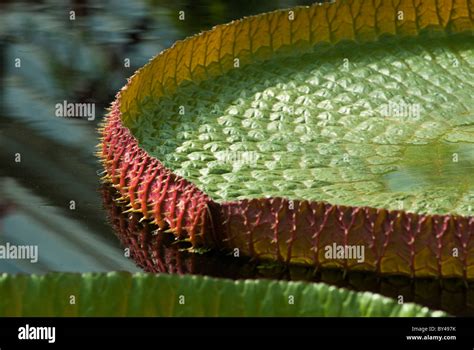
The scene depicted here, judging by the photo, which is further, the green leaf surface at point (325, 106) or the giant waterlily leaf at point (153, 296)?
the green leaf surface at point (325, 106)

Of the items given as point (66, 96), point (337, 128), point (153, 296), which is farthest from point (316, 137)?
point (153, 296)

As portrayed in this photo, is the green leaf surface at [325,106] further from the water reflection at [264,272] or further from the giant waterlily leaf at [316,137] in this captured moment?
the water reflection at [264,272]

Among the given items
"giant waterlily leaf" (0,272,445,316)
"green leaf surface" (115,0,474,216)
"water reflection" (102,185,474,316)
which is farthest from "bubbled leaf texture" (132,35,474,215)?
"giant waterlily leaf" (0,272,445,316)

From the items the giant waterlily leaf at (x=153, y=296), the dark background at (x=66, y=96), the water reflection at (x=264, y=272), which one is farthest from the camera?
the dark background at (x=66, y=96)

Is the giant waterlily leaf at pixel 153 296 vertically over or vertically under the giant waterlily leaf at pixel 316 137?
under

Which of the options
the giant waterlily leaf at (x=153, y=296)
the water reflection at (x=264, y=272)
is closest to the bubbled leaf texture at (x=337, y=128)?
the water reflection at (x=264, y=272)

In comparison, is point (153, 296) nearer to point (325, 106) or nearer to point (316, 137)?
point (316, 137)

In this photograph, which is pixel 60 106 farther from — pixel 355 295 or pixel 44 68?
pixel 355 295
